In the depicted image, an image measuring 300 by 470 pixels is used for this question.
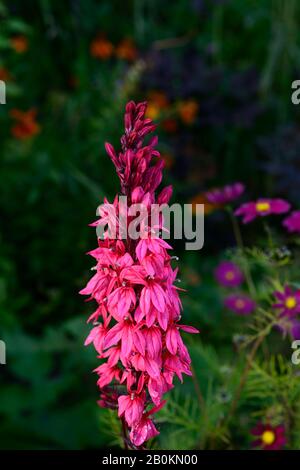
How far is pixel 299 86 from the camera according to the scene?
2.78 m

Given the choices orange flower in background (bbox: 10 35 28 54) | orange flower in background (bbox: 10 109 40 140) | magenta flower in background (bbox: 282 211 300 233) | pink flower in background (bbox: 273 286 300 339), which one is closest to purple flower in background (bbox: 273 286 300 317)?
pink flower in background (bbox: 273 286 300 339)

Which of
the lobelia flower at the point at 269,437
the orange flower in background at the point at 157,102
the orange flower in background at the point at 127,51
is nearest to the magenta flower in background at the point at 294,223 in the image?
the lobelia flower at the point at 269,437

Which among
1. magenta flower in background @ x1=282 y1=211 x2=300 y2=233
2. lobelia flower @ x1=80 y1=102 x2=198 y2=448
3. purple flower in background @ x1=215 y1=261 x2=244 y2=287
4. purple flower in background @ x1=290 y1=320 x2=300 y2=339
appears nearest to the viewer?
lobelia flower @ x1=80 y1=102 x2=198 y2=448

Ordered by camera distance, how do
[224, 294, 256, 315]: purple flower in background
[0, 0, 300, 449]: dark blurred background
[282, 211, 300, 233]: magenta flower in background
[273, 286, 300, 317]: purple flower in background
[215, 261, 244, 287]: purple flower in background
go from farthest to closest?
[0, 0, 300, 449]: dark blurred background
[215, 261, 244, 287]: purple flower in background
[224, 294, 256, 315]: purple flower in background
[282, 211, 300, 233]: magenta flower in background
[273, 286, 300, 317]: purple flower in background

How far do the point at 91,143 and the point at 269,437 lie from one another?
1477 millimetres

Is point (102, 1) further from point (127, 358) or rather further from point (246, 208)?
point (127, 358)

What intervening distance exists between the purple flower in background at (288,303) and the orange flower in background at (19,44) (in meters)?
2.09

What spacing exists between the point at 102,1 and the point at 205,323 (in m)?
2.23

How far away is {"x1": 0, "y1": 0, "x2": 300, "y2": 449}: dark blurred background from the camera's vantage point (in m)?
2.00

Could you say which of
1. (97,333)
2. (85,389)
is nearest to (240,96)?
(85,389)

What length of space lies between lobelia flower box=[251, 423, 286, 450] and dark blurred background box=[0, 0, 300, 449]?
0.86ft

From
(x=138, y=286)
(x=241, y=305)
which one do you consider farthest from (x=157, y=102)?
(x=138, y=286)

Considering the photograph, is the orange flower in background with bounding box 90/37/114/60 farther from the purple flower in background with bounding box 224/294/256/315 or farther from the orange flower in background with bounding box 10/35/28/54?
the purple flower in background with bounding box 224/294/256/315

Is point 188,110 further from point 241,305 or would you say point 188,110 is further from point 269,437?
point 269,437
